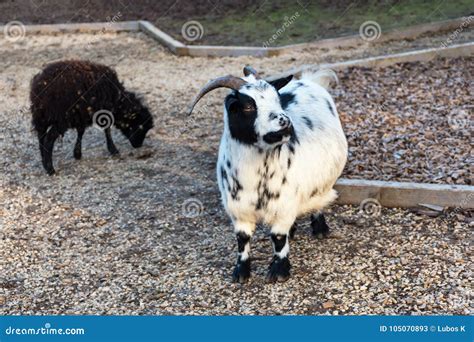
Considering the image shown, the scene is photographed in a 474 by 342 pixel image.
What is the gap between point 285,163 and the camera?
13.8 feet

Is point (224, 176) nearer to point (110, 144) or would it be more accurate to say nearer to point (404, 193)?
point (404, 193)

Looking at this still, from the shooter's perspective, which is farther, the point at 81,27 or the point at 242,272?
the point at 81,27

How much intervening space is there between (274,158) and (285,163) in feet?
0.38

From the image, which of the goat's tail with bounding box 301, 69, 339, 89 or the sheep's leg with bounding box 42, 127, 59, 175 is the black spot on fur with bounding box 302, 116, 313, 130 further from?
the sheep's leg with bounding box 42, 127, 59, 175

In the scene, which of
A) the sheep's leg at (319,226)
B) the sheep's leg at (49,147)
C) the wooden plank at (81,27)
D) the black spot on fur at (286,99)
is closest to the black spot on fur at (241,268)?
the sheep's leg at (319,226)

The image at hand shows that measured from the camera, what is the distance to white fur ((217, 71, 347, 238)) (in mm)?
3973

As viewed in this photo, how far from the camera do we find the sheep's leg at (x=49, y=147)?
21.9ft

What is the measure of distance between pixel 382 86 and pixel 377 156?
2.27 metres

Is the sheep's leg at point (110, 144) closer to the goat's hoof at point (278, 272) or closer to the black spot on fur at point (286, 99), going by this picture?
the black spot on fur at point (286, 99)

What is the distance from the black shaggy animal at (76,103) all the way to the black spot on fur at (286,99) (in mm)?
2588

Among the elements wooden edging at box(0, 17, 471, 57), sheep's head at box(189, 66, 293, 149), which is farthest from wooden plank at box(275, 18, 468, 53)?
sheep's head at box(189, 66, 293, 149)

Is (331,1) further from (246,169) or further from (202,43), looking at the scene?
(246,169)

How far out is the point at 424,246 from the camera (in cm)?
480

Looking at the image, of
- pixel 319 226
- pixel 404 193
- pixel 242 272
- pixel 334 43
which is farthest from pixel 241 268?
pixel 334 43
